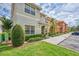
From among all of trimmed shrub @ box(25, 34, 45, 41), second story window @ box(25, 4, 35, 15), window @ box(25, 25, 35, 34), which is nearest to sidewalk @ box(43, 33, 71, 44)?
trimmed shrub @ box(25, 34, 45, 41)

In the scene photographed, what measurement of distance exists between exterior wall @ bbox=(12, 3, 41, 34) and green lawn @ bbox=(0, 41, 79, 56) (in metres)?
0.60

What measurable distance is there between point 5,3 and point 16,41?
132cm

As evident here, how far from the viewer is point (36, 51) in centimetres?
518

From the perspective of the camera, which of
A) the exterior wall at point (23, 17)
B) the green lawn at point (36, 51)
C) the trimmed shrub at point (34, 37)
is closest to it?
the green lawn at point (36, 51)

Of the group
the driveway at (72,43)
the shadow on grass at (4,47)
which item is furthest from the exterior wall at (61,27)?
the shadow on grass at (4,47)

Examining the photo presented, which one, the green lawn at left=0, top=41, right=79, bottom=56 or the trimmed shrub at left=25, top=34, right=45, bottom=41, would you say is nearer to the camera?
the green lawn at left=0, top=41, right=79, bottom=56

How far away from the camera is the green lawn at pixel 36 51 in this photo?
5.11m

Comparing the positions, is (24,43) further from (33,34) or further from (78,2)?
(78,2)

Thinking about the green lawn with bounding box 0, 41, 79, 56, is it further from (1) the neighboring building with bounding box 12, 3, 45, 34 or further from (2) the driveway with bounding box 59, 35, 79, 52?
(1) the neighboring building with bounding box 12, 3, 45, 34

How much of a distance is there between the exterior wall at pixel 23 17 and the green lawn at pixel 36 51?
60 centimetres

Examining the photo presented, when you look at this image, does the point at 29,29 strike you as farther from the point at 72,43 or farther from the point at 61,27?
the point at 72,43

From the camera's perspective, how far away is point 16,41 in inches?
208

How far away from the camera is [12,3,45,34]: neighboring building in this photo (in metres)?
5.25

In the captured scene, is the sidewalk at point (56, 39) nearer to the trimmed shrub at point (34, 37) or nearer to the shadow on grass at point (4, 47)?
the trimmed shrub at point (34, 37)
